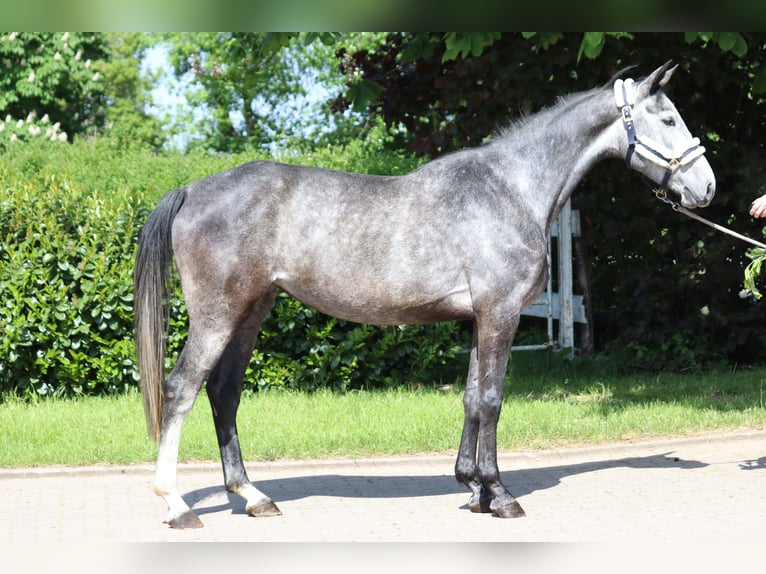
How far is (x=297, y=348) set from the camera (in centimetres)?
1024

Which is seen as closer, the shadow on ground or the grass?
the shadow on ground

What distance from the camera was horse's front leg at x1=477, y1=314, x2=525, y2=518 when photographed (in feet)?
19.5

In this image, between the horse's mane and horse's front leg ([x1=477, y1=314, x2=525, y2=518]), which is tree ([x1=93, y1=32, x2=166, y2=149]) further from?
horse's front leg ([x1=477, y1=314, x2=525, y2=518])

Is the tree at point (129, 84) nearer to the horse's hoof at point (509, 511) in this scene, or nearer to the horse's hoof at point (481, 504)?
the horse's hoof at point (481, 504)

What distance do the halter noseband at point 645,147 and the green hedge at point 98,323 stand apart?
4.54 metres

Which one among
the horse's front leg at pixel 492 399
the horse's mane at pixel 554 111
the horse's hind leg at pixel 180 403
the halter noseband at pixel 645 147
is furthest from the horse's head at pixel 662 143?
the horse's hind leg at pixel 180 403

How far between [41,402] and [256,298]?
4.71 meters

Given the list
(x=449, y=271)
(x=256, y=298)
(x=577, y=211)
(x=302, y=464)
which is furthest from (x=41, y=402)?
(x=577, y=211)

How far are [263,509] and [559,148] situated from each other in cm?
286

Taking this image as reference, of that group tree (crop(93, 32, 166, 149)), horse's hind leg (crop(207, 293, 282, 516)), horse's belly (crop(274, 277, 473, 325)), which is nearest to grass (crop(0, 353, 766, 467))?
horse's hind leg (crop(207, 293, 282, 516))

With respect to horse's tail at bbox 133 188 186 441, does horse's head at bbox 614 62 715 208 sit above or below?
above

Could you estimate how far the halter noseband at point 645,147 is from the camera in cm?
609

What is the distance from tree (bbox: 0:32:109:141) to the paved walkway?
684 inches

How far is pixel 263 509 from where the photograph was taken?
5973 millimetres
